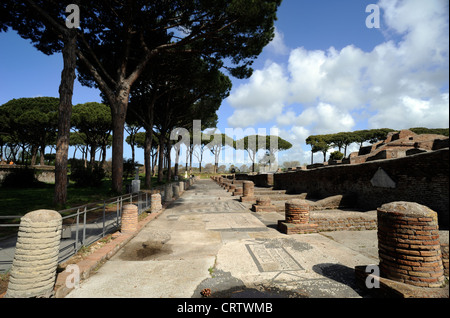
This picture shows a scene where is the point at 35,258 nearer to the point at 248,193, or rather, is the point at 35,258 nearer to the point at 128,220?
the point at 128,220

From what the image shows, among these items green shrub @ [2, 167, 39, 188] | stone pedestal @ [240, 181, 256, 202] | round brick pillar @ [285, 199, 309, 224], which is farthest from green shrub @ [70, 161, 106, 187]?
round brick pillar @ [285, 199, 309, 224]

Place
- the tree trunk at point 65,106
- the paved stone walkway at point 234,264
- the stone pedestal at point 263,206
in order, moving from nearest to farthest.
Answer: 1. the paved stone walkway at point 234,264
2. the tree trunk at point 65,106
3. the stone pedestal at point 263,206

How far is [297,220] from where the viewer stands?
592cm

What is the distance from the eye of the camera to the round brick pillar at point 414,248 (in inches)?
107

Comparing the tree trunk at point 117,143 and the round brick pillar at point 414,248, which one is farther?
the tree trunk at point 117,143

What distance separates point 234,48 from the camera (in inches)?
508

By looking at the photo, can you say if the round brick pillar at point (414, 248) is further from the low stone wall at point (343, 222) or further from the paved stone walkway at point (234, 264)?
the low stone wall at point (343, 222)

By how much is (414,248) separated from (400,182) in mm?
6109

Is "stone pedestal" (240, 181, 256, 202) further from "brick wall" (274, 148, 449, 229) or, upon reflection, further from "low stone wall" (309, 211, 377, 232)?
"low stone wall" (309, 211, 377, 232)

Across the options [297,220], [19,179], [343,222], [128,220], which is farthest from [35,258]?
[19,179]

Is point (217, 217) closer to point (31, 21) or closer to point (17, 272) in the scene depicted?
point (17, 272)

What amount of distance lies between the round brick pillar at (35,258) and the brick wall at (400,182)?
29.0 ft

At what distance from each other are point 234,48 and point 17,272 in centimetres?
1349

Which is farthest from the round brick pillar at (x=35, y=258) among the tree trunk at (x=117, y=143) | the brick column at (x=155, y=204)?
the tree trunk at (x=117, y=143)
